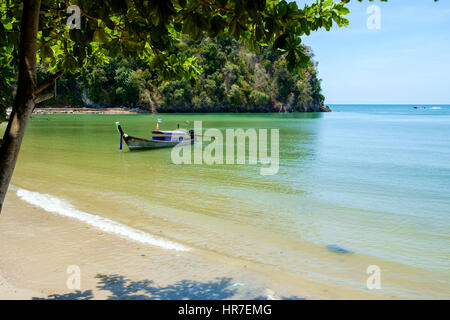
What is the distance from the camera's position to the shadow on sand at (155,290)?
14.4ft

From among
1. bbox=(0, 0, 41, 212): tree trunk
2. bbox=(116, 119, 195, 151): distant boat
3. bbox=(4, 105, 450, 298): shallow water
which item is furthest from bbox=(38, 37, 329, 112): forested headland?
bbox=(0, 0, 41, 212): tree trunk

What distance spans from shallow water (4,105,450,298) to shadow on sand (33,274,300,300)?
109cm

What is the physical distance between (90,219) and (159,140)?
48.1ft

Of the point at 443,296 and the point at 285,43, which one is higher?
the point at 285,43

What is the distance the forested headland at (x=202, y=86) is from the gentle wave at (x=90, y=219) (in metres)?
67.4

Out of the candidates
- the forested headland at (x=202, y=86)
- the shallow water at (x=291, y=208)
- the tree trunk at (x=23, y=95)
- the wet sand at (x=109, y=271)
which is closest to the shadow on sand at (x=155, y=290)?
the wet sand at (x=109, y=271)

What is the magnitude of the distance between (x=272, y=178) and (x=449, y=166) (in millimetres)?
9396

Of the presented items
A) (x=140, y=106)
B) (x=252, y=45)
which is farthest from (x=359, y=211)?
(x=140, y=106)

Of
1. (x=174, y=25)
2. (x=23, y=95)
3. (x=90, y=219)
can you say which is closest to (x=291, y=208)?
(x=90, y=219)

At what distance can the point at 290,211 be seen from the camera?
30.7ft

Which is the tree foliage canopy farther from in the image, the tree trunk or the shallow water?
the shallow water
